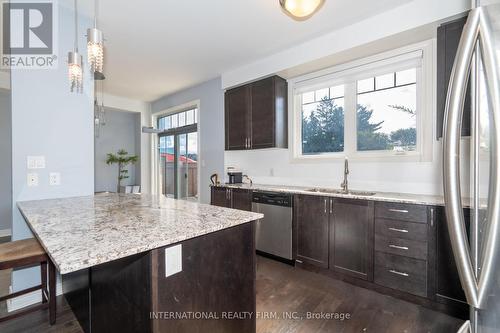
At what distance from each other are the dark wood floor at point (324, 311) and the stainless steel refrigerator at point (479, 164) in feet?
3.28

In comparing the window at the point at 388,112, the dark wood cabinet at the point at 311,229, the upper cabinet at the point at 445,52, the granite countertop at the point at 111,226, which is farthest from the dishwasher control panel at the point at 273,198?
the upper cabinet at the point at 445,52

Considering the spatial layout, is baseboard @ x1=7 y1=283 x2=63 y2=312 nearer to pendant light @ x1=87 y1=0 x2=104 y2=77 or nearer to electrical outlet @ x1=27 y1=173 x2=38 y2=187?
electrical outlet @ x1=27 y1=173 x2=38 y2=187

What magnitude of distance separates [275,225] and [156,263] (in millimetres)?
2157

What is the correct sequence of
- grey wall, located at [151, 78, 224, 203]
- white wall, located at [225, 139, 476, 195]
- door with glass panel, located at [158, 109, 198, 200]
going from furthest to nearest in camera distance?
door with glass panel, located at [158, 109, 198, 200], grey wall, located at [151, 78, 224, 203], white wall, located at [225, 139, 476, 195]

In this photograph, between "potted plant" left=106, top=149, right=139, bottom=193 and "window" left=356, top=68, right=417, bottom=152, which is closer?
"window" left=356, top=68, right=417, bottom=152

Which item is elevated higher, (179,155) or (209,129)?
(209,129)

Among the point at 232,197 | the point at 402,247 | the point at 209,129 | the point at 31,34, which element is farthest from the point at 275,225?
the point at 31,34

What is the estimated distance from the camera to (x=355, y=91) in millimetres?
3033

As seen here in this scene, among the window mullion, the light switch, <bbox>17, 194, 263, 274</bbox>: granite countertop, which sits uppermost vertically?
the window mullion

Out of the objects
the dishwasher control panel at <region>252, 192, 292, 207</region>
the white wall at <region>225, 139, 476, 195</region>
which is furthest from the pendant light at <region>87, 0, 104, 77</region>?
the white wall at <region>225, 139, 476, 195</region>

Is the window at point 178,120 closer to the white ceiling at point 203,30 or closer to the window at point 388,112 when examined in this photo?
the white ceiling at point 203,30

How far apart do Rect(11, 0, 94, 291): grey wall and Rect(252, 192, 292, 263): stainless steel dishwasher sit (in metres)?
1.97

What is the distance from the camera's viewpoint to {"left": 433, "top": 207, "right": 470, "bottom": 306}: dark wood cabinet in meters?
1.90

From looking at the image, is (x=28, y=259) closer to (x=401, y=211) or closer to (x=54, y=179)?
(x=54, y=179)
